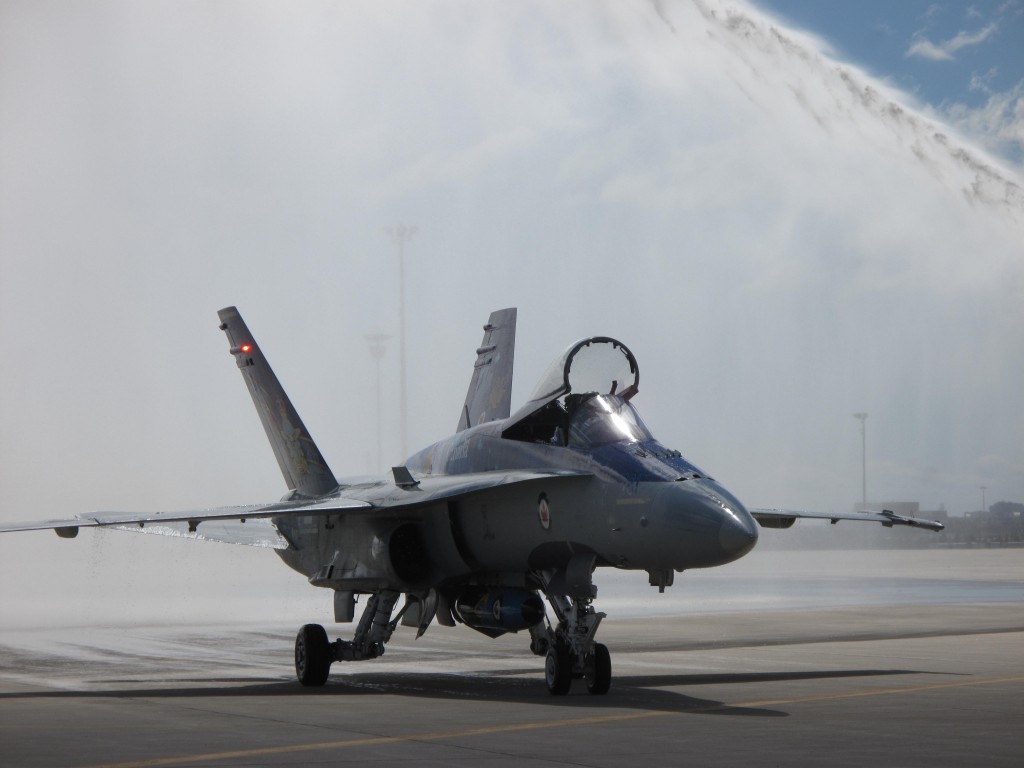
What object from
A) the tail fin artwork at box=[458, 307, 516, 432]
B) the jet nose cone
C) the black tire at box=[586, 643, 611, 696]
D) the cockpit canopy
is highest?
the tail fin artwork at box=[458, 307, 516, 432]

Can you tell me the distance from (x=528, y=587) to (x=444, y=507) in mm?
1555

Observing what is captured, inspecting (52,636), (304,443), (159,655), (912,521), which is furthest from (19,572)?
(912,521)

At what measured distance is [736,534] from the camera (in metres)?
13.8

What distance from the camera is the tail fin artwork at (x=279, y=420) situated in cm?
2138

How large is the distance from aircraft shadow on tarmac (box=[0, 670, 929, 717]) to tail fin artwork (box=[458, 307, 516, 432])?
440cm

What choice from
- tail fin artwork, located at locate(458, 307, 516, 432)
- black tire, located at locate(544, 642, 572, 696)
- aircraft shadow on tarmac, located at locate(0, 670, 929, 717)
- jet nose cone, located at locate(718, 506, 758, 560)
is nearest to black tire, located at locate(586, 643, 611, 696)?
aircraft shadow on tarmac, located at locate(0, 670, 929, 717)

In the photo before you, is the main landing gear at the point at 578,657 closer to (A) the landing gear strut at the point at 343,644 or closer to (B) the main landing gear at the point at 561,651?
(B) the main landing gear at the point at 561,651

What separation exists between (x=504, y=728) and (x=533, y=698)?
307 cm

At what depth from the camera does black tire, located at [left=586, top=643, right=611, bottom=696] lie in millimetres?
15547

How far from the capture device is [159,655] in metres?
23.0

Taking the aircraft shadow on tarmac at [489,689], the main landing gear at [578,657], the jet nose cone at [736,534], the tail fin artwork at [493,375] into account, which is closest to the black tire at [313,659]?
the aircraft shadow on tarmac at [489,689]

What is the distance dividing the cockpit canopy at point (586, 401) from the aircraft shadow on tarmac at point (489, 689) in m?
3.00

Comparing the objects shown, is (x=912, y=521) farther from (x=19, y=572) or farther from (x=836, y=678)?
(x=19, y=572)

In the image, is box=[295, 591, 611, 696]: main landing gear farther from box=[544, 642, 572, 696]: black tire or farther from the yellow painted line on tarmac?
the yellow painted line on tarmac
